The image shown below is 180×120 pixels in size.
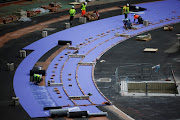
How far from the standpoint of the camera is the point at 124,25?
176ft

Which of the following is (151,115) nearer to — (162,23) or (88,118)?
(88,118)

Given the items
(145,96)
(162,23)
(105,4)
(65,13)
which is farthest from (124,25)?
(145,96)

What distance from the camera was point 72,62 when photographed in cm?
3994

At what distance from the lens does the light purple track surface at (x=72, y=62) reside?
30.9 m

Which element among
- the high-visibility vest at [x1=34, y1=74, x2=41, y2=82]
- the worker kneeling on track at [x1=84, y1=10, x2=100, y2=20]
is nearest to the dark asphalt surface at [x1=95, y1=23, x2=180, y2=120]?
the high-visibility vest at [x1=34, y1=74, x2=41, y2=82]

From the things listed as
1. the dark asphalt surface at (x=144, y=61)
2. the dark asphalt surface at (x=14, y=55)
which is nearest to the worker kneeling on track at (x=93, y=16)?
the dark asphalt surface at (x=14, y=55)

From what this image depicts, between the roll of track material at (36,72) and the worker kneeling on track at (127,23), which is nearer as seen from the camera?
the roll of track material at (36,72)

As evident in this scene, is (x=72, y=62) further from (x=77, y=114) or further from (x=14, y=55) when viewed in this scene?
(x=77, y=114)

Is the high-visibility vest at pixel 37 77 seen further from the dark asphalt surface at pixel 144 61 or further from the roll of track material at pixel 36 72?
the dark asphalt surface at pixel 144 61

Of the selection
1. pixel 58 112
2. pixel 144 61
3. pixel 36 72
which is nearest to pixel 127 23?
pixel 144 61

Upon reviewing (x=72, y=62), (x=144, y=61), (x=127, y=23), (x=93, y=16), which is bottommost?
(x=72, y=62)

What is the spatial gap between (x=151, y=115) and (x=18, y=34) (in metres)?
24.8

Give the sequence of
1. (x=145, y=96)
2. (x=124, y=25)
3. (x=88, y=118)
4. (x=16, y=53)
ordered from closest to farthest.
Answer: (x=88, y=118), (x=145, y=96), (x=16, y=53), (x=124, y=25)

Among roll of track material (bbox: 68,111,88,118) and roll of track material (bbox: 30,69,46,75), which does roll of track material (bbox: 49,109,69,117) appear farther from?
roll of track material (bbox: 30,69,46,75)
